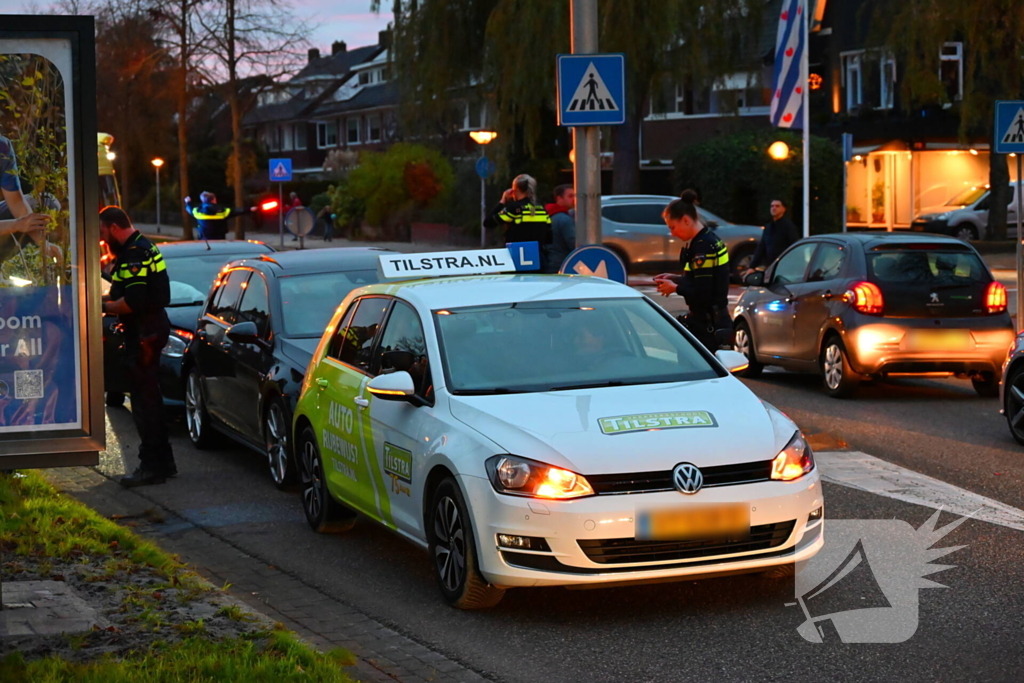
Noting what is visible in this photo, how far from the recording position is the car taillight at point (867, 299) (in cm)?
1350

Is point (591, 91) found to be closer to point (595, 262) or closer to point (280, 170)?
point (595, 262)

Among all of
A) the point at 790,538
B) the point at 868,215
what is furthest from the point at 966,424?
the point at 868,215

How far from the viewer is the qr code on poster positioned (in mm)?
6043

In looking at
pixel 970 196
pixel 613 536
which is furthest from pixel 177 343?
pixel 970 196

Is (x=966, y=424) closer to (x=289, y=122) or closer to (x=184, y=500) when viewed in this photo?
(x=184, y=500)

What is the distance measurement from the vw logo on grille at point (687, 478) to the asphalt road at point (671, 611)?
2.01 ft

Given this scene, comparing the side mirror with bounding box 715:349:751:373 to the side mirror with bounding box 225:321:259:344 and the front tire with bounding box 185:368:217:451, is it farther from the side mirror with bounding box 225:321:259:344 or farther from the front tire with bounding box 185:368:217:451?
the front tire with bounding box 185:368:217:451

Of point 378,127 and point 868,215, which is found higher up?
point 378,127

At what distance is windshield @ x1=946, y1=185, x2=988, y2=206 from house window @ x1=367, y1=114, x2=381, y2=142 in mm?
48757

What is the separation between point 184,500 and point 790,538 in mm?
4861

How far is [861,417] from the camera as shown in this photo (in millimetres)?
12742

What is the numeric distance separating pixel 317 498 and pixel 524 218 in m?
6.19

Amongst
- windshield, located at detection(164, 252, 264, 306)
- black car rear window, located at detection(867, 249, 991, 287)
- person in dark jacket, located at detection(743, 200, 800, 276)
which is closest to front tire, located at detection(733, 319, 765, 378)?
black car rear window, located at detection(867, 249, 991, 287)

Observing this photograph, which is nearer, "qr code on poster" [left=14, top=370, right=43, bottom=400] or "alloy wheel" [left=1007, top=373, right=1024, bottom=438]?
"qr code on poster" [left=14, top=370, right=43, bottom=400]
